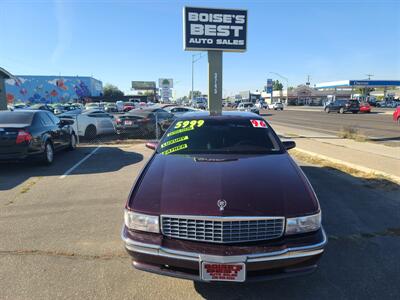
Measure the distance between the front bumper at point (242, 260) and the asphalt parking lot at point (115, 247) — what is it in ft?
1.36

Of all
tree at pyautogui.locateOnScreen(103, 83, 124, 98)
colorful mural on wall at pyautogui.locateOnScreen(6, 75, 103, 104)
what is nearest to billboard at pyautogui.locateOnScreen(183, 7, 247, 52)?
colorful mural on wall at pyautogui.locateOnScreen(6, 75, 103, 104)

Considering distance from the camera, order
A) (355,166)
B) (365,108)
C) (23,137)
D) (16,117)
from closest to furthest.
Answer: (23,137) → (355,166) → (16,117) → (365,108)

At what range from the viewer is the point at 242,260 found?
2.67 meters

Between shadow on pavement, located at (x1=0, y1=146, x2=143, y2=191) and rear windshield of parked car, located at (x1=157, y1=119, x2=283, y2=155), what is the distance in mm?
4124

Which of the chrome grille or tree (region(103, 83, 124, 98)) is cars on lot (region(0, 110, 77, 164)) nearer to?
the chrome grille

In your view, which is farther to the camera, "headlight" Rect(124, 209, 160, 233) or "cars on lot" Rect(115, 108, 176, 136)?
"cars on lot" Rect(115, 108, 176, 136)

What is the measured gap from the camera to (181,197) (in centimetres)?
309

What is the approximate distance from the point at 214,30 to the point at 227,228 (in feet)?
37.3

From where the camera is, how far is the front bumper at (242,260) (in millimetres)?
2693

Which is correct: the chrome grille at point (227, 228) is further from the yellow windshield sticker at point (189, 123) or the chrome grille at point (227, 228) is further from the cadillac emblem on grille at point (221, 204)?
the yellow windshield sticker at point (189, 123)

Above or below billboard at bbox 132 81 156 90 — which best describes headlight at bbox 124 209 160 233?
below

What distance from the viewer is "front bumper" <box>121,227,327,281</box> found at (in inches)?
106

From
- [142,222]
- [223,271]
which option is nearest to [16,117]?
[142,222]

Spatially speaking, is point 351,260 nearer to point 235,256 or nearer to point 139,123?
point 235,256
